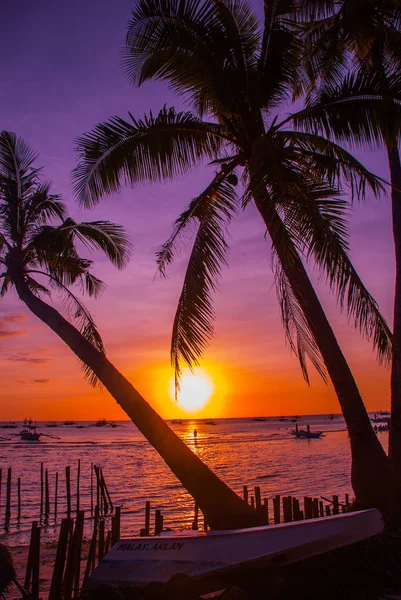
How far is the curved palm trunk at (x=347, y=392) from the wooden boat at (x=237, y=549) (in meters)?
1.80

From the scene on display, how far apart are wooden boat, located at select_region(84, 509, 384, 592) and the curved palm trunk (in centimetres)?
180

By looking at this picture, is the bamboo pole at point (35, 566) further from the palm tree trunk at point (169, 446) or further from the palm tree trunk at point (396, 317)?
the palm tree trunk at point (396, 317)

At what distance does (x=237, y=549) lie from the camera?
657cm

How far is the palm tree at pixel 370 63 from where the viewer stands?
9109 millimetres

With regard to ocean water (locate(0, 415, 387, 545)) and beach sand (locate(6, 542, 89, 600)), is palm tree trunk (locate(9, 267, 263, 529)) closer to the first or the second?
beach sand (locate(6, 542, 89, 600))

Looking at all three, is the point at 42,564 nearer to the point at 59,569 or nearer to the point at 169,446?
the point at 59,569

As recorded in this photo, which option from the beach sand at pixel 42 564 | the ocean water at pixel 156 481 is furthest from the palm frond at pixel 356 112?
the ocean water at pixel 156 481

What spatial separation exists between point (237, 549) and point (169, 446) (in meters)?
2.34

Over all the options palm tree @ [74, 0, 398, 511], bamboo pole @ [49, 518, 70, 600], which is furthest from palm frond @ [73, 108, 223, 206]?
bamboo pole @ [49, 518, 70, 600]

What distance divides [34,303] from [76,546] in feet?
14.8

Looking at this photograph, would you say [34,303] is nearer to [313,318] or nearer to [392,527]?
[313,318]

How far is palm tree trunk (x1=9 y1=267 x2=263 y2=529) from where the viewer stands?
793 cm

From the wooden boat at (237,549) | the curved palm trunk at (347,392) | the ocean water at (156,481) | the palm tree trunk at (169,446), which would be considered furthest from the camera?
the ocean water at (156,481)

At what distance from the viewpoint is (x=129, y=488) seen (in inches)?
1240
